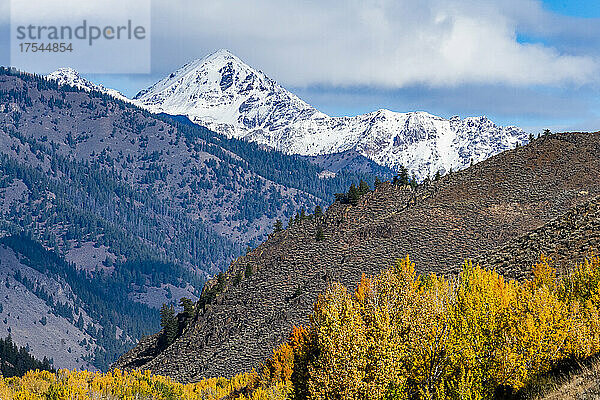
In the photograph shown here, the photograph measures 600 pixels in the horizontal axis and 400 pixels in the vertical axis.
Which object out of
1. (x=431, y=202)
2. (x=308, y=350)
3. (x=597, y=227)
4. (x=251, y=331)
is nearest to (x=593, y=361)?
(x=308, y=350)

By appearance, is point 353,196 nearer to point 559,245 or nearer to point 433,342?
point 559,245

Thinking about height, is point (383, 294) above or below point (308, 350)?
above

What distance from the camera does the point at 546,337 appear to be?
2975 cm

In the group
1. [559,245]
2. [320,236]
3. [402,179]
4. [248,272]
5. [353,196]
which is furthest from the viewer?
[402,179]

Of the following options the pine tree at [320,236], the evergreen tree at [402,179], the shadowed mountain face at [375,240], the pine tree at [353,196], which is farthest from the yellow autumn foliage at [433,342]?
the evergreen tree at [402,179]

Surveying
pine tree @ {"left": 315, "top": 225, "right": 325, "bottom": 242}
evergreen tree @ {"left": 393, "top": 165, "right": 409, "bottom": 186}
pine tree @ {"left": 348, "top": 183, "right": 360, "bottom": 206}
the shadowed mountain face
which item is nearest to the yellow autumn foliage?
the shadowed mountain face

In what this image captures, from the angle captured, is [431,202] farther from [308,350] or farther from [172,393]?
[308,350]

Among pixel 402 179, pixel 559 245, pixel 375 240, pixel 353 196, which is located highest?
pixel 402 179

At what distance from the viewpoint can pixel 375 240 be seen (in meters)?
96.5

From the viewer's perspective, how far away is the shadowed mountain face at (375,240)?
86.5 meters

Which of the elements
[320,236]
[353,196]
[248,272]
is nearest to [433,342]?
[320,236]

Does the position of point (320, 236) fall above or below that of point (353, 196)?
below

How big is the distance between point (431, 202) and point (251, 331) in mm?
37717

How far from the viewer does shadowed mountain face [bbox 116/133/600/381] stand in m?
86.5
